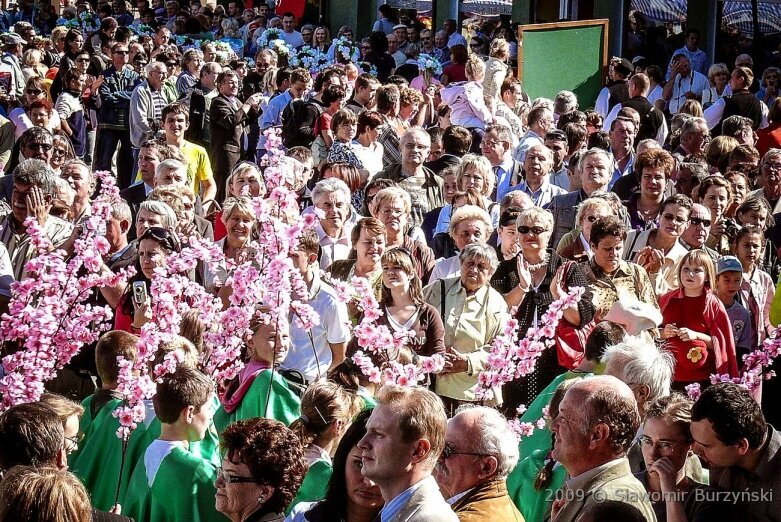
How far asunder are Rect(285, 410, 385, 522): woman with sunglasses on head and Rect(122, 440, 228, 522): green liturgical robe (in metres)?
0.56

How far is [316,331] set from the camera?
6824 millimetres

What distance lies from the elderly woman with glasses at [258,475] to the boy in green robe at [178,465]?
1.39ft

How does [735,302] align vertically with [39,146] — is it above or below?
below

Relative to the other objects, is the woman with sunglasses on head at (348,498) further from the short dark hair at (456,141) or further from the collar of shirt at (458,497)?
the short dark hair at (456,141)

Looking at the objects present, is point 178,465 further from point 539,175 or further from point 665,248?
point 539,175

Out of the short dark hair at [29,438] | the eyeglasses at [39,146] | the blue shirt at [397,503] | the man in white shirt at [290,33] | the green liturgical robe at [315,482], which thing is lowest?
the green liturgical robe at [315,482]

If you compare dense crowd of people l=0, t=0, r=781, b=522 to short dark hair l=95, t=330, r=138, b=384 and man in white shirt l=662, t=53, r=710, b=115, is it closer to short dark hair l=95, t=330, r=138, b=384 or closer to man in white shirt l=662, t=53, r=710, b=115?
short dark hair l=95, t=330, r=138, b=384

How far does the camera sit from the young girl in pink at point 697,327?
23.5 feet

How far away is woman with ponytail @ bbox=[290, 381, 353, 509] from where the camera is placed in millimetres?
4957

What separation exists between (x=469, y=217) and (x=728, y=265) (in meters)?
1.59

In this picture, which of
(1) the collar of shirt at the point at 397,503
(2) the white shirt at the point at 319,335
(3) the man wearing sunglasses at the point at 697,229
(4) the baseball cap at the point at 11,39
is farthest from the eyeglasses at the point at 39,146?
(4) the baseball cap at the point at 11,39

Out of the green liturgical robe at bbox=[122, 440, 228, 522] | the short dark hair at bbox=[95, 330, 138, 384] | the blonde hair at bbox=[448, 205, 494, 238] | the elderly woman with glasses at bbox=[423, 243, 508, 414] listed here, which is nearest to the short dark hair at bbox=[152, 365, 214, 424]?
the green liturgical robe at bbox=[122, 440, 228, 522]

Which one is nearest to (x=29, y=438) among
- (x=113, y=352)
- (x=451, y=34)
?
(x=113, y=352)

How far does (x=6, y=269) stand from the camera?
6941 mm
